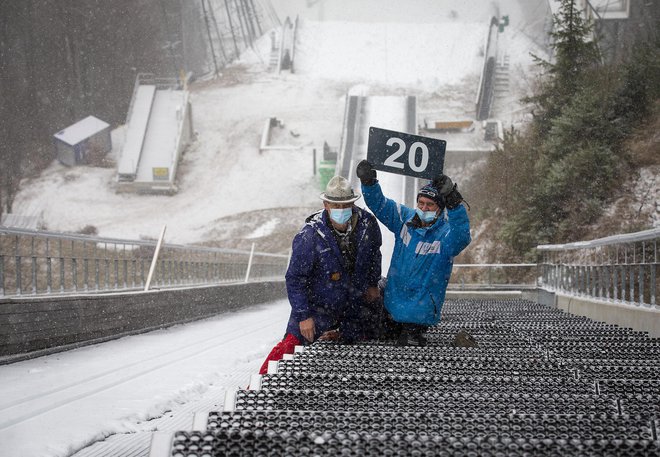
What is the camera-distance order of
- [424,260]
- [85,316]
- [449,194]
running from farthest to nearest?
[85,316], [424,260], [449,194]

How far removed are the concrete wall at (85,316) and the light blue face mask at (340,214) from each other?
4667 mm

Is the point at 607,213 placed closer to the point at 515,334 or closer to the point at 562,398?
the point at 515,334

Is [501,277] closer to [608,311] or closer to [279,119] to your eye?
[608,311]

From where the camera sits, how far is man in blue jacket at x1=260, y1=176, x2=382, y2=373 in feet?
18.0

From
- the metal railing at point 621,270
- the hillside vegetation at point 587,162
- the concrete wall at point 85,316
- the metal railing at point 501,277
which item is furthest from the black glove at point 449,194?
the hillside vegetation at point 587,162

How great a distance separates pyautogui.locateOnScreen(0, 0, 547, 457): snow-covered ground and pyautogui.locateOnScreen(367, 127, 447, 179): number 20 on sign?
8.64 feet

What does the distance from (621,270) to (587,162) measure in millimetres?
15442

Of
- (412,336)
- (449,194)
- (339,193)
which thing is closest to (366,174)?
(339,193)

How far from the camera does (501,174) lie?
107ft

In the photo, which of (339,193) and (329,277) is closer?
(339,193)

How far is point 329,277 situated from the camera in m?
5.63

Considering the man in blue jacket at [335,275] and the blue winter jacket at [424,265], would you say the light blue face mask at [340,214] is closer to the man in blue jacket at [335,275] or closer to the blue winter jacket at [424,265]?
the man in blue jacket at [335,275]

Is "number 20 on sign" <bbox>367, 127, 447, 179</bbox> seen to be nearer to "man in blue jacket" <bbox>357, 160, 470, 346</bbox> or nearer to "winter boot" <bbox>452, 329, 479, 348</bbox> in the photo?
"man in blue jacket" <bbox>357, 160, 470, 346</bbox>

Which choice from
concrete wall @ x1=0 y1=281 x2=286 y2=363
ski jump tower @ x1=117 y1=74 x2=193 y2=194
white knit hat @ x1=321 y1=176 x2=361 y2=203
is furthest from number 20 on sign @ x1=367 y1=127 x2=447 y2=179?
ski jump tower @ x1=117 y1=74 x2=193 y2=194
